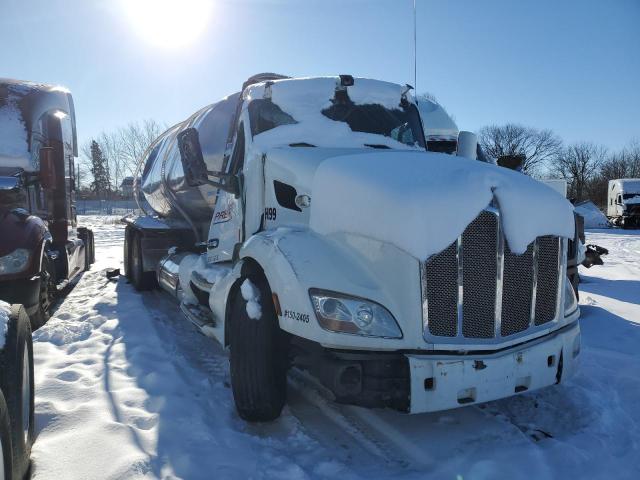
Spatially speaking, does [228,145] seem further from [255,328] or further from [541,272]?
[541,272]

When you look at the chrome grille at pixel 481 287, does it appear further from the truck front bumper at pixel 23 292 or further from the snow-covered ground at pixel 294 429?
the truck front bumper at pixel 23 292

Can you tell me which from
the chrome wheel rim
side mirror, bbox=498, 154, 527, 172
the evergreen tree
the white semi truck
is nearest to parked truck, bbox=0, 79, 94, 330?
the white semi truck

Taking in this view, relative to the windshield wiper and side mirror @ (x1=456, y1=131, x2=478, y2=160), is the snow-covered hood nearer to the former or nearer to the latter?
side mirror @ (x1=456, y1=131, x2=478, y2=160)

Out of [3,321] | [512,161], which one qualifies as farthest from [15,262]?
[512,161]

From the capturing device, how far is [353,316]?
286cm

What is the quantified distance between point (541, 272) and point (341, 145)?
2109mm

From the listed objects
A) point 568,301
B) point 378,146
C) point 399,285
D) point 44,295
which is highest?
point 378,146

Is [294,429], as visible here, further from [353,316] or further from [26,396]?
[26,396]

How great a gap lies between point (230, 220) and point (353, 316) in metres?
2.44

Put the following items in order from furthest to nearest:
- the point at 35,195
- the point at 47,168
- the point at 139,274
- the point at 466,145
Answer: the point at 139,274 < the point at 35,195 < the point at 47,168 < the point at 466,145

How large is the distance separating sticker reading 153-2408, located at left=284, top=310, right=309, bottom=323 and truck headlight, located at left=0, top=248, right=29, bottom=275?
136 inches

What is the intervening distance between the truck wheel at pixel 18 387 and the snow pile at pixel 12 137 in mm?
4481

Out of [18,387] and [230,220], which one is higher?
[230,220]

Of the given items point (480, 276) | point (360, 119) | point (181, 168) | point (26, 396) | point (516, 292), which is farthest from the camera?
point (181, 168)
